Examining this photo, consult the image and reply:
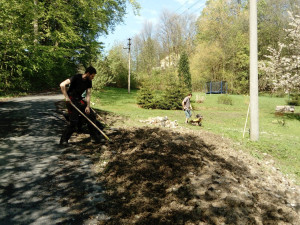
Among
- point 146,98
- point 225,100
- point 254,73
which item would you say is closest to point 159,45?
point 225,100

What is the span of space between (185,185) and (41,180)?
2.78m

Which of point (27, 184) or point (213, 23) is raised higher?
point (213, 23)

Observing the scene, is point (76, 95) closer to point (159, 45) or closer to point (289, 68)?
point (289, 68)

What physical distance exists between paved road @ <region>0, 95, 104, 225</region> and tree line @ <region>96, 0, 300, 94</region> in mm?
25083

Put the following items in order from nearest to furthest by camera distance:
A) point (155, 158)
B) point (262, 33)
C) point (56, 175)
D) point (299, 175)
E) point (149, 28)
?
point (56, 175) < point (155, 158) < point (299, 175) < point (262, 33) < point (149, 28)

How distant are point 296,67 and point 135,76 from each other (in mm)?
27900

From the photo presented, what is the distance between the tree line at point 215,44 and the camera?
37312 millimetres

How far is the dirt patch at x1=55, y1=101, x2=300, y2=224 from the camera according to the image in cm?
343

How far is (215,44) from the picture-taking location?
39188 mm

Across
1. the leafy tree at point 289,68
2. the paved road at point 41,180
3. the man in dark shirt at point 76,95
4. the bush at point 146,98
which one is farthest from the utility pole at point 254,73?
the bush at point 146,98

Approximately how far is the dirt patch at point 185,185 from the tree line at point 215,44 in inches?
981

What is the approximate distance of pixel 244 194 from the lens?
4.08m

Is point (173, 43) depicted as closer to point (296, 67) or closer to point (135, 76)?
point (135, 76)

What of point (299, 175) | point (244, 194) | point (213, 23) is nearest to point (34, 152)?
point (244, 194)
